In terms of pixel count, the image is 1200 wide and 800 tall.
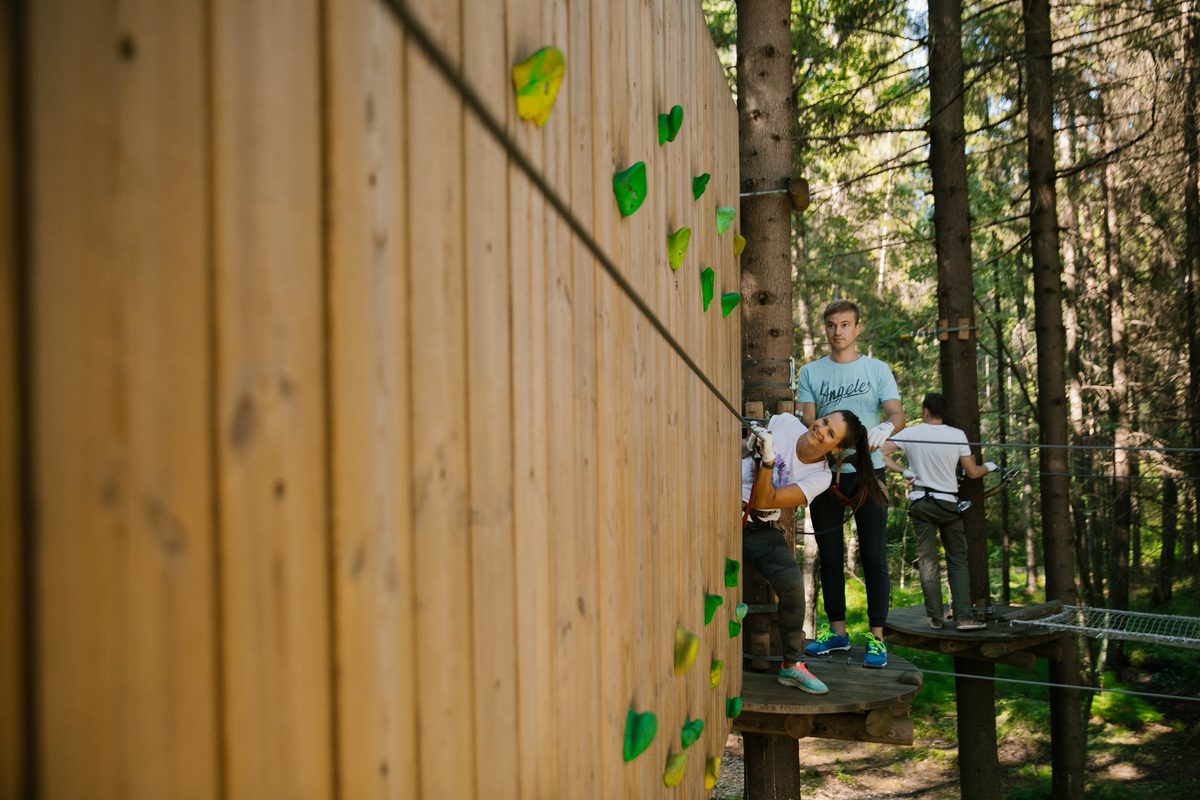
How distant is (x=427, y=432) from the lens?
43.2 inches

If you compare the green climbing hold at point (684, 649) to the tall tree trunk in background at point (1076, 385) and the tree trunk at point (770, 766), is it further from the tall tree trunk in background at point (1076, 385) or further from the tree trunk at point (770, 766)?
the tall tree trunk in background at point (1076, 385)

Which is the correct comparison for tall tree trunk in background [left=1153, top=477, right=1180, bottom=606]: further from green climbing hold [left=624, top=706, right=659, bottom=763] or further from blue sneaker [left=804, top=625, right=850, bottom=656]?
green climbing hold [left=624, top=706, right=659, bottom=763]

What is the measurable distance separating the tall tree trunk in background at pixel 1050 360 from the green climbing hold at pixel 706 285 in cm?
708

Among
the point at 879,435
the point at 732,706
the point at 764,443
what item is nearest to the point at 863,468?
the point at 879,435

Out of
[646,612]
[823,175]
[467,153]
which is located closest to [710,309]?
[646,612]

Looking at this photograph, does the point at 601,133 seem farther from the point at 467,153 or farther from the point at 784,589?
the point at 784,589

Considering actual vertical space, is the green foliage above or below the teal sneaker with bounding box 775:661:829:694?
below

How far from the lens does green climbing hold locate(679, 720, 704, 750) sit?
8.54 feet

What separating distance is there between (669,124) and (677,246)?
1.09 ft

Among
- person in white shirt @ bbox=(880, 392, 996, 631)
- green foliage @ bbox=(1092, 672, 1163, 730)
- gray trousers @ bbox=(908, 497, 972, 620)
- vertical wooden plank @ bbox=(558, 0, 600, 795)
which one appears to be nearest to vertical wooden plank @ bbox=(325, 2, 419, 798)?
vertical wooden plank @ bbox=(558, 0, 600, 795)

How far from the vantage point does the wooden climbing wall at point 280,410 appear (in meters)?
0.70

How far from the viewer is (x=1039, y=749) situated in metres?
13.5

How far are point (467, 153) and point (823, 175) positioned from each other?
44.3ft

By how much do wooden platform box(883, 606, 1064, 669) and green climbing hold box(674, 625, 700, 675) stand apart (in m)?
5.25
